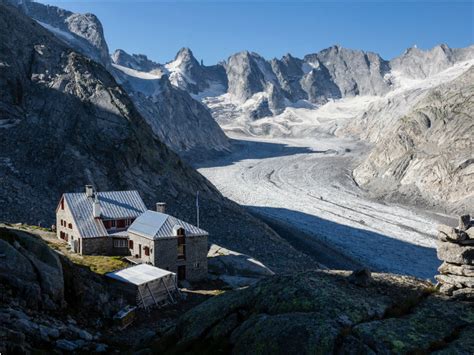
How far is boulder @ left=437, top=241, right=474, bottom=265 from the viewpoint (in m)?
13.2

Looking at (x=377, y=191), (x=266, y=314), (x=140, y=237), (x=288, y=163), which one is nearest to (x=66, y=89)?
(x=140, y=237)

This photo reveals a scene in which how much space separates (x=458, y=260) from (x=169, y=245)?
23810 millimetres

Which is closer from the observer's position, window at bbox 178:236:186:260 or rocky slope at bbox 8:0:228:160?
window at bbox 178:236:186:260

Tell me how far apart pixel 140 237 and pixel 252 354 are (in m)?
24.2

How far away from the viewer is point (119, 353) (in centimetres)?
1723

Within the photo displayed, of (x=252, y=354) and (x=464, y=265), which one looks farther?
(x=464, y=265)

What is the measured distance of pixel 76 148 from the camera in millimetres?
59000

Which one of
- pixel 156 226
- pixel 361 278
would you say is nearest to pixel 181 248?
pixel 156 226

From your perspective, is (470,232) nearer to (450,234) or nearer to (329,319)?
(450,234)

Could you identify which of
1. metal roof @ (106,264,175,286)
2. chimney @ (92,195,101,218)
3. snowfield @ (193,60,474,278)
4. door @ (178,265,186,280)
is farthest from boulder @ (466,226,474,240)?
snowfield @ (193,60,474,278)

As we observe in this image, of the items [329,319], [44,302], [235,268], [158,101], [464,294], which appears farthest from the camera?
[158,101]

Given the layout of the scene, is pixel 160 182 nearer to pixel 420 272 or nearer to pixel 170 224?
pixel 170 224

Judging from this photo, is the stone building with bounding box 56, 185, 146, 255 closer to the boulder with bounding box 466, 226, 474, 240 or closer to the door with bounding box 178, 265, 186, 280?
the door with bounding box 178, 265, 186, 280

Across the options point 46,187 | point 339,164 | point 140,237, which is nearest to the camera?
point 140,237
